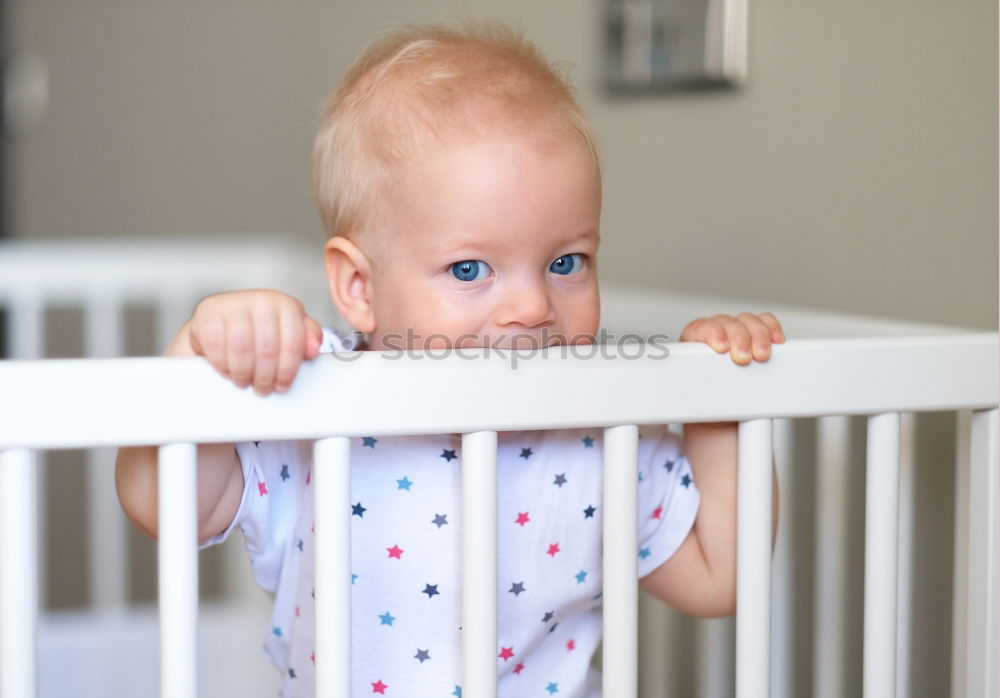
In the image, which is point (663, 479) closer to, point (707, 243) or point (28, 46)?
point (707, 243)

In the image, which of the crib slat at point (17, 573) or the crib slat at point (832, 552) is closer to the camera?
the crib slat at point (17, 573)

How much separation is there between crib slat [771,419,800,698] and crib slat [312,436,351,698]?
0.37 meters

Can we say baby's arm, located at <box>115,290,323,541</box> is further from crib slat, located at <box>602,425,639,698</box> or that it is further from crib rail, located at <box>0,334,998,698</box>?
crib slat, located at <box>602,425,639,698</box>

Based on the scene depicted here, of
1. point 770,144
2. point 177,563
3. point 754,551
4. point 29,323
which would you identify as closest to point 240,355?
point 177,563

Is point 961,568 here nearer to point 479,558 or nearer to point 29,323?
point 479,558

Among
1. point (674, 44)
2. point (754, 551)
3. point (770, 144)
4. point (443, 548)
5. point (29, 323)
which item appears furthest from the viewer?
point (29, 323)

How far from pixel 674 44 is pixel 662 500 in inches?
25.0

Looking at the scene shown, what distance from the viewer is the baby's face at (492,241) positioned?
2.65 feet

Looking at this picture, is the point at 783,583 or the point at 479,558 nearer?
the point at 479,558

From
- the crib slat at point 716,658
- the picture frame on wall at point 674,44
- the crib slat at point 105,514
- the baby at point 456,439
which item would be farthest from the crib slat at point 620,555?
the crib slat at point 105,514

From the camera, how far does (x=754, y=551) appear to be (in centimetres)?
72

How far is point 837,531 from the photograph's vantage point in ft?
3.00

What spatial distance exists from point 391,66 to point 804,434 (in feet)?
2.02

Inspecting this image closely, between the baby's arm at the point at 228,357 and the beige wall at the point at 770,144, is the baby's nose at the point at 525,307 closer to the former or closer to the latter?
the baby's arm at the point at 228,357
